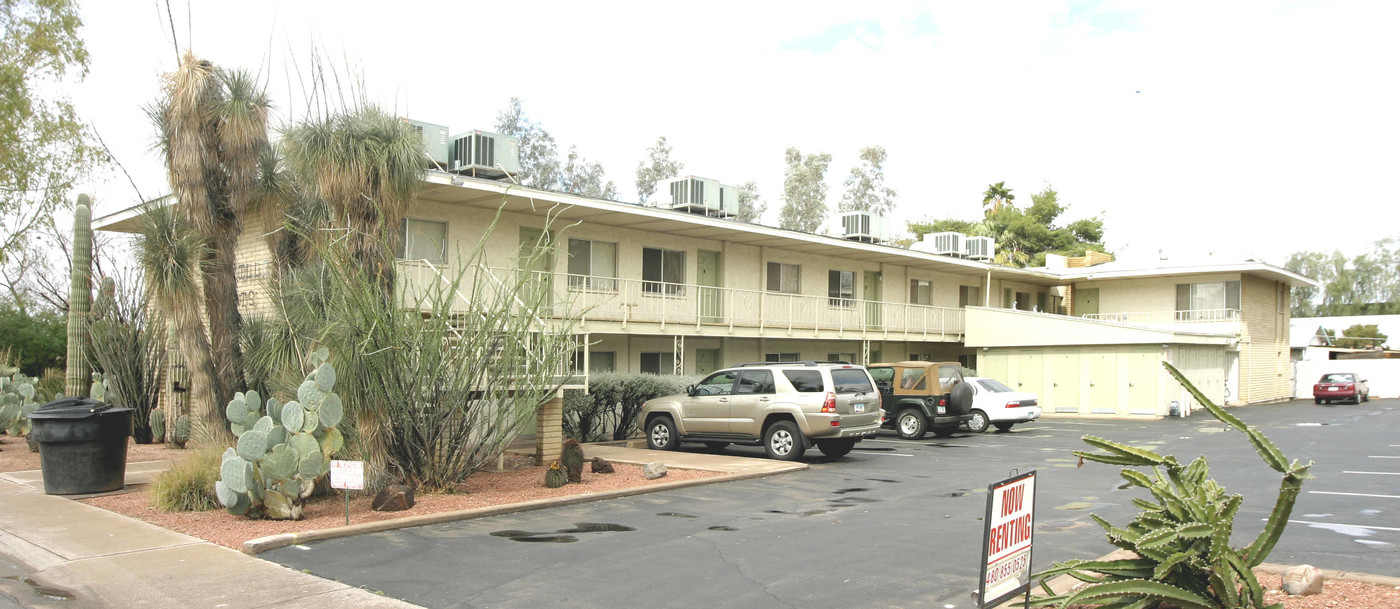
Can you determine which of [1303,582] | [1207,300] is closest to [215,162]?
[1303,582]

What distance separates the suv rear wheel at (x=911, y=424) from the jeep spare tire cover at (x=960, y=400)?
0.68 meters

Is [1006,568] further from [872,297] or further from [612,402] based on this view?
[872,297]

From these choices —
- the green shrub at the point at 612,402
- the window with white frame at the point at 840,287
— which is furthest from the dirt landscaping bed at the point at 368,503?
the window with white frame at the point at 840,287

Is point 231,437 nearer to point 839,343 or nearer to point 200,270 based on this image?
point 200,270

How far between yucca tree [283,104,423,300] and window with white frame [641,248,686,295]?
10660 mm

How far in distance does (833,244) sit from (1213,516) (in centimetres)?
2087

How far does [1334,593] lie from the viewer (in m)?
6.56

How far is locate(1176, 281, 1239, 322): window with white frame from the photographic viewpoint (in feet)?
118

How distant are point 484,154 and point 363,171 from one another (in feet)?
24.0

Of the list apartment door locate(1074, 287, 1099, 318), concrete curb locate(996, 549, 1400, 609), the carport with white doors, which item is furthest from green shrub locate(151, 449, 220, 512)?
apartment door locate(1074, 287, 1099, 318)

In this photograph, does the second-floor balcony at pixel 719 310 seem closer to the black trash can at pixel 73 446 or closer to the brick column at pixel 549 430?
the brick column at pixel 549 430

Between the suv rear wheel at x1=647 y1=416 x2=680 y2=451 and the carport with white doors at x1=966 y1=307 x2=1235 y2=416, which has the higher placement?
the carport with white doors at x1=966 y1=307 x2=1235 y2=416

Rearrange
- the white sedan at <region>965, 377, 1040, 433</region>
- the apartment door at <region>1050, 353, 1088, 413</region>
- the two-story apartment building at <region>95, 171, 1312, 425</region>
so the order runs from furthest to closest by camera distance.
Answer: the apartment door at <region>1050, 353, 1088, 413</region>, the white sedan at <region>965, 377, 1040, 433</region>, the two-story apartment building at <region>95, 171, 1312, 425</region>

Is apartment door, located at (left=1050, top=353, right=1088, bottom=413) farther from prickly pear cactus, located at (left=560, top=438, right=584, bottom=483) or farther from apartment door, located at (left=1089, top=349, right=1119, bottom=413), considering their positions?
prickly pear cactus, located at (left=560, top=438, right=584, bottom=483)
